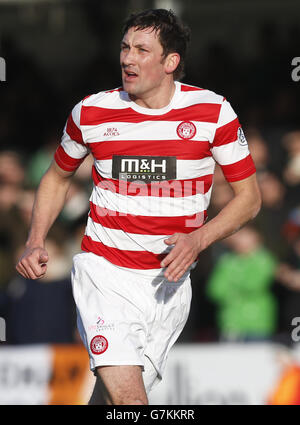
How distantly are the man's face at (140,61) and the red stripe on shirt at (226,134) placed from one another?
0.47 m

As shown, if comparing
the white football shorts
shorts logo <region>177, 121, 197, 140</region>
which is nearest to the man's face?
shorts logo <region>177, 121, 197, 140</region>

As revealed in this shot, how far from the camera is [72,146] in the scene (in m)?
4.99

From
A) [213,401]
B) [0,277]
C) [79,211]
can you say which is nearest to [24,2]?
[79,211]

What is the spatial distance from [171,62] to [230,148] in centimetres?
64

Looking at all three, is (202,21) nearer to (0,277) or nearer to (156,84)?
(0,277)

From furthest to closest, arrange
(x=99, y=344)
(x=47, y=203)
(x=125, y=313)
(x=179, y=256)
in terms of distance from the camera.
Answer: (x=47, y=203)
(x=125, y=313)
(x=99, y=344)
(x=179, y=256)

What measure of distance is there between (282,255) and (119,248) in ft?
12.5

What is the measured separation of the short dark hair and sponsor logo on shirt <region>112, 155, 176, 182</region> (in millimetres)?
610

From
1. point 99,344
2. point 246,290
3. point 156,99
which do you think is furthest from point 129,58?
point 246,290

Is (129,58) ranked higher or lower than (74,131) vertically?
higher

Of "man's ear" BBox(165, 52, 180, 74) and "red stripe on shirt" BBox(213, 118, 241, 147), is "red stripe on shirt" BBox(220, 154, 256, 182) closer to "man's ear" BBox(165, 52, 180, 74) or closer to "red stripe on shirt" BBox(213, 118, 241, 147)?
"red stripe on shirt" BBox(213, 118, 241, 147)

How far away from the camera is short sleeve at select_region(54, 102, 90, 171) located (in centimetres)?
488

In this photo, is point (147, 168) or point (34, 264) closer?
point (34, 264)

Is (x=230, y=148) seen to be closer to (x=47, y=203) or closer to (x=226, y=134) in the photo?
(x=226, y=134)
